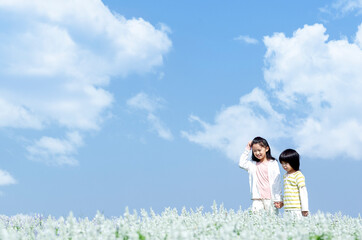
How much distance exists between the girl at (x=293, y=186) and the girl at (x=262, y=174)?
31 centimetres

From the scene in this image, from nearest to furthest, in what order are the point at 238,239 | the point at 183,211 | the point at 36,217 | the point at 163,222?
the point at 238,239 → the point at 163,222 → the point at 183,211 → the point at 36,217

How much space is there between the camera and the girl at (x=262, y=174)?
9719 millimetres

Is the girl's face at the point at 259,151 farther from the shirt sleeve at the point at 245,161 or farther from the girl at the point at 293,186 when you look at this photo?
the girl at the point at 293,186

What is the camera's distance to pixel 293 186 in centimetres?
928

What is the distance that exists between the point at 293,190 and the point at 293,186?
85mm

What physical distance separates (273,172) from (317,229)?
4.48m

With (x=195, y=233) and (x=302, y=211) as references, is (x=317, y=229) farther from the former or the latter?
(x=302, y=211)

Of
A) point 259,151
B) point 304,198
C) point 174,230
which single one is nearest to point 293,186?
point 304,198

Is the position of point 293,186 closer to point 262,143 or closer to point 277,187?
point 277,187

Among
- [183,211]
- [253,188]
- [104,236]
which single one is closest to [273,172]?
[253,188]

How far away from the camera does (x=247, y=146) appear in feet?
33.1

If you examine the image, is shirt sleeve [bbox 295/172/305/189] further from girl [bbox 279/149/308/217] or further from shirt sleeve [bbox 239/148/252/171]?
shirt sleeve [bbox 239/148/252/171]

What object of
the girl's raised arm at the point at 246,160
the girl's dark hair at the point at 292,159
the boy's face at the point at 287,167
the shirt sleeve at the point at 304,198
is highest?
the girl's raised arm at the point at 246,160

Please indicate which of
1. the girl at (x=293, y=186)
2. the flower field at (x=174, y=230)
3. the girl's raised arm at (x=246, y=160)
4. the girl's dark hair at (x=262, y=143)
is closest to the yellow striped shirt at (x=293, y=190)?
the girl at (x=293, y=186)
